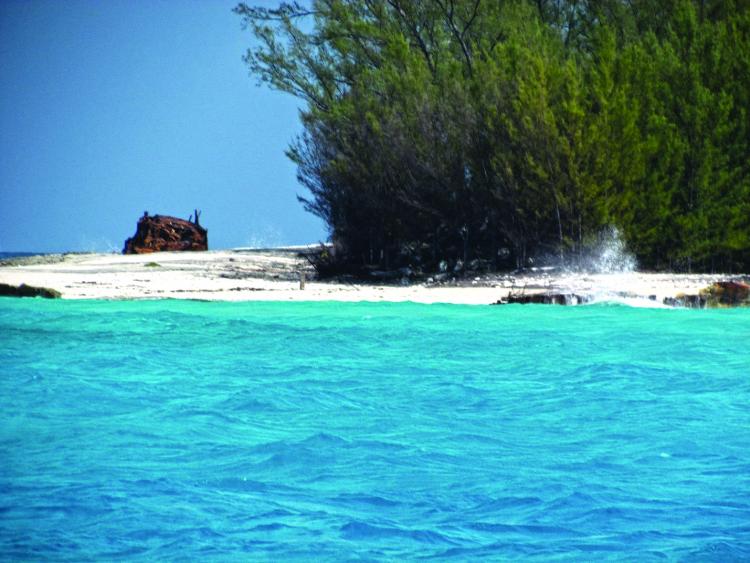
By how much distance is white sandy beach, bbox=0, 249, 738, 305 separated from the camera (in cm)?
1449

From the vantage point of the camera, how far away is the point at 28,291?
1522 centimetres

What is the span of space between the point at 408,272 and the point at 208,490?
1263 cm

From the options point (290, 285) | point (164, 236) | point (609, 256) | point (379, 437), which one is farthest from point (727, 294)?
point (164, 236)

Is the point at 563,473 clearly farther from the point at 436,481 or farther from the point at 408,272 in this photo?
the point at 408,272

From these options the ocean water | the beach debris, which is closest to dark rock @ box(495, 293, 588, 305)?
the ocean water

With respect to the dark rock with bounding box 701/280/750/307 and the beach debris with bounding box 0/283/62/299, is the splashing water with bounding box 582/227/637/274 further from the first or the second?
the beach debris with bounding box 0/283/62/299

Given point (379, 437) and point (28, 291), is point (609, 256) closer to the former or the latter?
point (28, 291)

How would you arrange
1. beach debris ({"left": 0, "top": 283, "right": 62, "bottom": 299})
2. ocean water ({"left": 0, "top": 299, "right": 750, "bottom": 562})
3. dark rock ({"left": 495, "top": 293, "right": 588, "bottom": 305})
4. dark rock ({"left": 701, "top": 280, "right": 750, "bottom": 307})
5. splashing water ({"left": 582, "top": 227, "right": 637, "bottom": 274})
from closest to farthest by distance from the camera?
ocean water ({"left": 0, "top": 299, "right": 750, "bottom": 562}) → dark rock ({"left": 701, "top": 280, "right": 750, "bottom": 307}) → dark rock ({"left": 495, "top": 293, "right": 588, "bottom": 305}) → beach debris ({"left": 0, "top": 283, "right": 62, "bottom": 299}) → splashing water ({"left": 582, "top": 227, "right": 637, "bottom": 274})

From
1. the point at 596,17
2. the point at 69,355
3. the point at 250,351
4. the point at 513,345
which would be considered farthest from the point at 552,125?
the point at 596,17

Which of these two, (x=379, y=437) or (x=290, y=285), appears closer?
(x=379, y=437)

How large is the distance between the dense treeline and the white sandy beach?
94 cm

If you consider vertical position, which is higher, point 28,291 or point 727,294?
point 28,291

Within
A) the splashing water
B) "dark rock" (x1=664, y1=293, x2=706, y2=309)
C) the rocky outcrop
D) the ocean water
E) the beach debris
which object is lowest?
the ocean water

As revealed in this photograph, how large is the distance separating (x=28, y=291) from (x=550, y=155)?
25.8 feet
